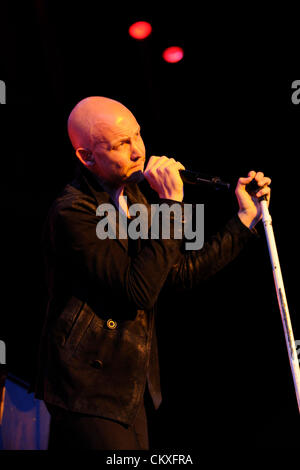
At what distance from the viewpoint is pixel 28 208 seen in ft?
10.5

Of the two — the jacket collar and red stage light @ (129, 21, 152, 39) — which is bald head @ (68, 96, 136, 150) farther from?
red stage light @ (129, 21, 152, 39)

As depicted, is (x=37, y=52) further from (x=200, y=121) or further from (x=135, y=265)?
(x=135, y=265)

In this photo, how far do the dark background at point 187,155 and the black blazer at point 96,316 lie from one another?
4.68 ft

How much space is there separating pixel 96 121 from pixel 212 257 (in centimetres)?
57

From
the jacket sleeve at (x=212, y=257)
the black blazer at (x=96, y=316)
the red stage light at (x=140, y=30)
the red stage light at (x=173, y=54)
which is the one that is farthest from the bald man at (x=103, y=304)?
the red stage light at (x=173, y=54)

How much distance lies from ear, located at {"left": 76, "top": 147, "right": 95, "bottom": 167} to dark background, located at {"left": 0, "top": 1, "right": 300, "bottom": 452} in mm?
1393

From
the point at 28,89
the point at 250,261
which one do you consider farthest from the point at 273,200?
the point at 28,89

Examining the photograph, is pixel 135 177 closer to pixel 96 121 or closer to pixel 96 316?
pixel 96 121

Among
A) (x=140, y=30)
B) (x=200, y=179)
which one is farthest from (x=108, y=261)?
(x=140, y=30)

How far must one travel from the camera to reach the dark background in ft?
9.14

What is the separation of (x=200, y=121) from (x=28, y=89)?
104cm

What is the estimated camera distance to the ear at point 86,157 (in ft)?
5.27

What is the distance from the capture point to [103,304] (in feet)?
4.61

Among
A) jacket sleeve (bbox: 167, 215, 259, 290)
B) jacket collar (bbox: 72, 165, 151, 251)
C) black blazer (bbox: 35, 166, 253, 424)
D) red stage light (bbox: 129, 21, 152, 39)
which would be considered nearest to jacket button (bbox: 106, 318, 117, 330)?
black blazer (bbox: 35, 166, 253, 424)
